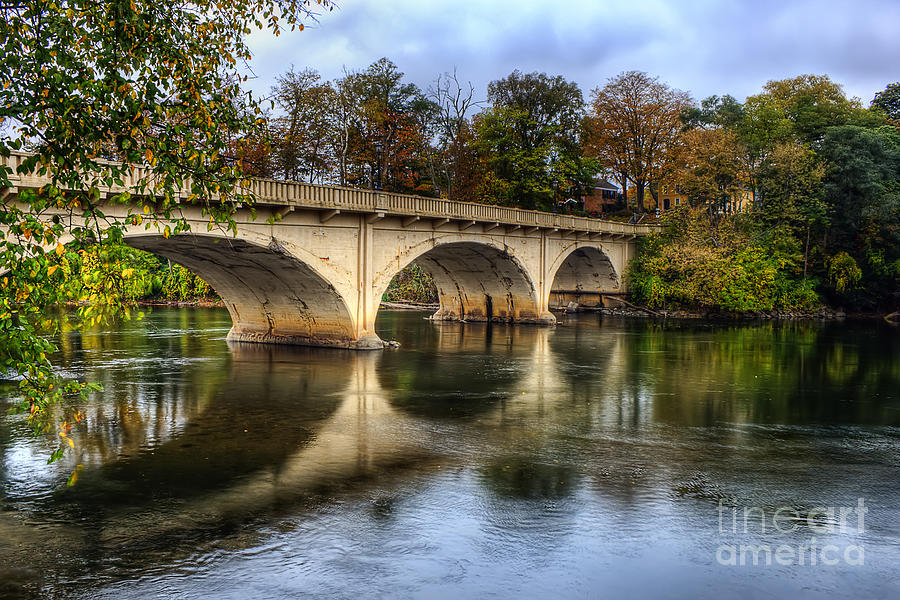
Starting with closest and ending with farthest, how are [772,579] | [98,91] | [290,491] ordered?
[98,91] < [772,579] < [290,491]

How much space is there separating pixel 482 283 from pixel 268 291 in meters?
17.7

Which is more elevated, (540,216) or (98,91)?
(540,216)

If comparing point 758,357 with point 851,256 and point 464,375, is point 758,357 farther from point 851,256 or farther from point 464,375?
point 851,256

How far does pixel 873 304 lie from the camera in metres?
54.8

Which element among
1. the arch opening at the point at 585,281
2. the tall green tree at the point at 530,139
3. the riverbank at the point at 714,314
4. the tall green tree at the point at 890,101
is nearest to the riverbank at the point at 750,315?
the riverbank at the point at 714,314

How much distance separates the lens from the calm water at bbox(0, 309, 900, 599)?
8.95 metres

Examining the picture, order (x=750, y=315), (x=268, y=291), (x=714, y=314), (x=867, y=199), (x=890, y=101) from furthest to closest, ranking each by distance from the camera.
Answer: (x=890, y=101), (x=714, y=314), (x=750, y=315), (x=867, y=199), (x=268, y=291)

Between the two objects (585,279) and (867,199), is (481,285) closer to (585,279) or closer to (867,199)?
(585,279)

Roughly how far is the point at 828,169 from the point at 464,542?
48655mm

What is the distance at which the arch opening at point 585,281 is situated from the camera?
178 ft

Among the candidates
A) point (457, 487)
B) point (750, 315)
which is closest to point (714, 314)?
point (750, 315)

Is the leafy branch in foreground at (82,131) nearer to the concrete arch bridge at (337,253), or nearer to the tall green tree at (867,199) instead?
the concrete arch bridge at (337,253)

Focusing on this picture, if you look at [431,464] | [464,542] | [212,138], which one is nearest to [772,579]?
[464,542]

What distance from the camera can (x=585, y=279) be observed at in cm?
5697
